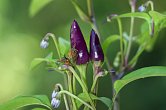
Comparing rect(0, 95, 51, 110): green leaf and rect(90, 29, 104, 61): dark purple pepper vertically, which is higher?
rect(90, 29, 104, 61): dark purple pepper

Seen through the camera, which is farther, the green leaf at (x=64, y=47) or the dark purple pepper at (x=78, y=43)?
the green leaf at (x=64, y=47)

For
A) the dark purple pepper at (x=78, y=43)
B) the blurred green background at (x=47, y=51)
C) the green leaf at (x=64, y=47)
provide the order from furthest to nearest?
1. the blurred green background at (x=47, y=51)
2. the green leaf at (x=64, y=47)
3. the dark purple pepper at (x=78, y=43)

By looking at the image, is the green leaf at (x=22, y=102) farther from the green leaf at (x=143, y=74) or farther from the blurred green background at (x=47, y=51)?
the blurred green background at (x=47, y=51)

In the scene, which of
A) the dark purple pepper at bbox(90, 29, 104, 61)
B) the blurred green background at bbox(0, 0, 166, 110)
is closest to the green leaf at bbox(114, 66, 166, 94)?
the dark purple pepper at bbox(90, 29, 104, 61)

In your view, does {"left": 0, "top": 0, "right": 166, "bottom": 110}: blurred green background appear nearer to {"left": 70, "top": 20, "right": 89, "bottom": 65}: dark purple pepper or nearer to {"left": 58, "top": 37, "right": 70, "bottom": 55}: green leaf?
{"left": 58, "top": 37, "right": 70, "bottom": 55}: green leaf

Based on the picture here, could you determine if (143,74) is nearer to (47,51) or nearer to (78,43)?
(78,43)

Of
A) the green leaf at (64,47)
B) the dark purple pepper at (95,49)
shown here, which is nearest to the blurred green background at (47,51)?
the green leaf at (64,47)

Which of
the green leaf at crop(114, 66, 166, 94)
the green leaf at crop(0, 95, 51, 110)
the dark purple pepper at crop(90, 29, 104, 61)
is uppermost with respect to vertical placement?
the dark purple pepper at crop(90, 29, 104, 61)

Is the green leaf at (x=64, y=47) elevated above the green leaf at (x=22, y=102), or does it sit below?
above

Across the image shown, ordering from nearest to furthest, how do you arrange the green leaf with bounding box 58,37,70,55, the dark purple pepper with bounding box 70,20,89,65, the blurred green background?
the dark purple pepper with bounding box 70,20,89,65, the green leaf with bounding box 58,37,70,55, the blurred green background
